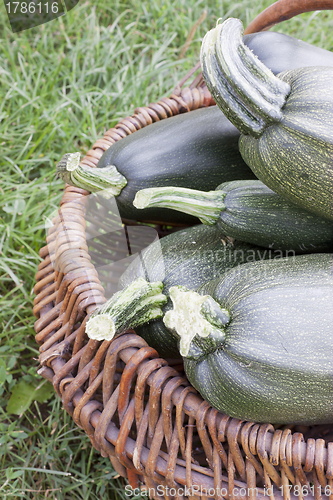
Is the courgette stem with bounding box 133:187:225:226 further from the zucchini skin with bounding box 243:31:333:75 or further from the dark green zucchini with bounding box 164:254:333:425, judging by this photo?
the zucchini skin with bounding box 243:31:333:75

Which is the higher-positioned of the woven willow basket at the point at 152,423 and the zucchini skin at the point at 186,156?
the zucchini skin at the point at 186,156

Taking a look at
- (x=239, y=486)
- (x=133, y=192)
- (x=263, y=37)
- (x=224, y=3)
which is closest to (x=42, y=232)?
(x=133, y=192)

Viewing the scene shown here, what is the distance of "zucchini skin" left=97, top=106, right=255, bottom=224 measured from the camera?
1.30m

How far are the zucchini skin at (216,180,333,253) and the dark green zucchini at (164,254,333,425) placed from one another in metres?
0.14

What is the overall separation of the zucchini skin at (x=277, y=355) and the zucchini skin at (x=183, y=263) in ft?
0.66

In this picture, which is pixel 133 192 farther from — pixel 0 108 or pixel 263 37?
pixel 0 108

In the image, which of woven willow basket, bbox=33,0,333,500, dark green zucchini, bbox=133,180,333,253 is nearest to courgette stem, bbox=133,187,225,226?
dark green zucchini, bbox=133,180,333,253

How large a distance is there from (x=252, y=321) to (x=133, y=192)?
592mm

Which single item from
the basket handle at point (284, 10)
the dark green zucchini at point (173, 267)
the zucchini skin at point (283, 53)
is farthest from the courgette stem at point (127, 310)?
the basket handle at point (284, 10)

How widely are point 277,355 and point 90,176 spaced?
705 millimetres

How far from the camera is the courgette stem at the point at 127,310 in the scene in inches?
36.3

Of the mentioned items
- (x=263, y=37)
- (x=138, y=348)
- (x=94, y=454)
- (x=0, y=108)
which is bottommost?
(x=94, y=454)

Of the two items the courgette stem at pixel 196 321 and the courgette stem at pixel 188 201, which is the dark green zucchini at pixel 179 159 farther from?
the courgette stem at pixel 196 321

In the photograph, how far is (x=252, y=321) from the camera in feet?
3.01
